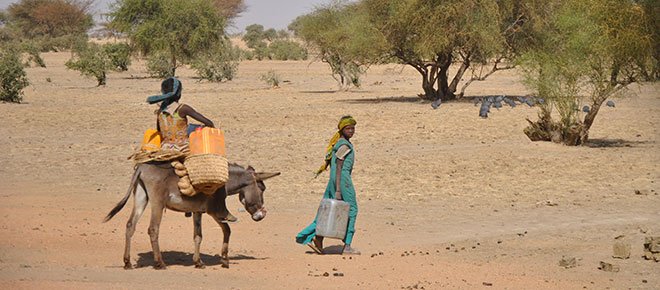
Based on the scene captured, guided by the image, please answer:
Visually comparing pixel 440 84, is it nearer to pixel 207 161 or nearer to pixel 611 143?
pixel 611 143

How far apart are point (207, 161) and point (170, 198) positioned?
0.49 m

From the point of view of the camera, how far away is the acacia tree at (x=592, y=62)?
2059 centimetres

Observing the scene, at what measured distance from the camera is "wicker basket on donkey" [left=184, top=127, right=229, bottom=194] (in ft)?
30.0

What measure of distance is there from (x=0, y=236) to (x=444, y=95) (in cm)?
2567

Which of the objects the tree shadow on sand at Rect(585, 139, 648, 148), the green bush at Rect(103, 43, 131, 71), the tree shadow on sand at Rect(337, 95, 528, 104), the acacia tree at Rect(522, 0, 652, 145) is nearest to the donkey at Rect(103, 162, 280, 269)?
the acacia tree at Rect(522, 0, 652, 145)

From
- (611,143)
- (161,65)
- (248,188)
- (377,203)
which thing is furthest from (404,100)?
(248,188)

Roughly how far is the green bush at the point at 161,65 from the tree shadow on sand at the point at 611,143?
29737 millimetres

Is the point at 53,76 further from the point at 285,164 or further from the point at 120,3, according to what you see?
the point at 285,164

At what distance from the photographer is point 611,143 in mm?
21812

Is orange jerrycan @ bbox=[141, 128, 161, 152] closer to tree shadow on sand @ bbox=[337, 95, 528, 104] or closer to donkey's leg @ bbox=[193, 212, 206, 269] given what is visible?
donkey's leg @ bbox=[193, 212, 206, 269]

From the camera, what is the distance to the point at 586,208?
45.5 feet

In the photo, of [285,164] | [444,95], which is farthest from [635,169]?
[444,95]

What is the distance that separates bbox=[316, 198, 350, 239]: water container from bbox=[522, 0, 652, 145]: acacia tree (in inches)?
436

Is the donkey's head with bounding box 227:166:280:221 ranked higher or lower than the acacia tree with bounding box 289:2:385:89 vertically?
lower
